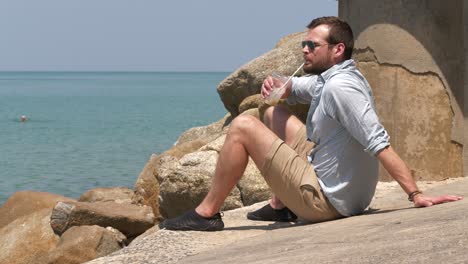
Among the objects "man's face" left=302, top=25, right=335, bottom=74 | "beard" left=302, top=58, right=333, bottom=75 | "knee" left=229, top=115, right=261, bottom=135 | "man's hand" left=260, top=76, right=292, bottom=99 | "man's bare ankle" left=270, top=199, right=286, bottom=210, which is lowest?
"man's bare ankle" left=270, top=199, right=286, bottom=210

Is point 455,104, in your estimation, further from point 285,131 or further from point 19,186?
point 19,186

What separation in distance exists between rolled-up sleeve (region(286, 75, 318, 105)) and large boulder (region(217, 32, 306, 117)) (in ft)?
17.2

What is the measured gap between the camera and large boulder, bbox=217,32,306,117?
12281mm

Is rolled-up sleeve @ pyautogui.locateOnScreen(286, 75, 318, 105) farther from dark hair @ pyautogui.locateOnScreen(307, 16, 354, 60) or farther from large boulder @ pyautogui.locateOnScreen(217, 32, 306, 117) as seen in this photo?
large boulder @ pyautogui.locateOnScreen(217, 32, 306, 117)

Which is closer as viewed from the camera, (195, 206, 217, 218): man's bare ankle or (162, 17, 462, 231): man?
(162, 17, 462, 231): man

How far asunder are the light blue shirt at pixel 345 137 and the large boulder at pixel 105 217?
567 cm

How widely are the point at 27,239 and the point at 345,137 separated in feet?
22.8

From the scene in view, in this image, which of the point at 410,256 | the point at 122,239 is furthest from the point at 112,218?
the point at 410,256

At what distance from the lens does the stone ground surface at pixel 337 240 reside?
4.93 metres

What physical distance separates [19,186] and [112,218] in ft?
48.7

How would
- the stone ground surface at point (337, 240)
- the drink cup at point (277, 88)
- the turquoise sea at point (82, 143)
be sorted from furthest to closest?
the turquoise sea at point (82, 143) → the drink cup at point (277, 88) → the stone ground surface at point (337, 240)

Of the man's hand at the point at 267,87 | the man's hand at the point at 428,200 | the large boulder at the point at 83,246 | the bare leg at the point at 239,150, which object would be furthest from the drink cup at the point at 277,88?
the large boulder at the point at 83,246

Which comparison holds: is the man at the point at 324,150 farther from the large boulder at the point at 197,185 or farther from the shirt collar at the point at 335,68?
the large boulder at the point at 197,185

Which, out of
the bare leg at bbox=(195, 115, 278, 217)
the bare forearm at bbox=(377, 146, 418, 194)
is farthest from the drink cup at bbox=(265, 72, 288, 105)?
the bare forearm at bbox=(377, 146, 418, 194)
